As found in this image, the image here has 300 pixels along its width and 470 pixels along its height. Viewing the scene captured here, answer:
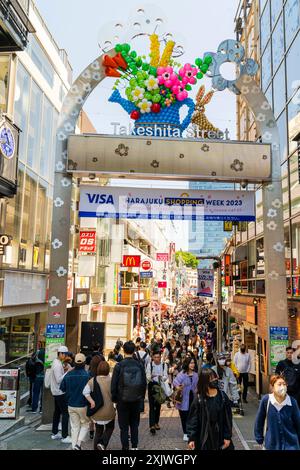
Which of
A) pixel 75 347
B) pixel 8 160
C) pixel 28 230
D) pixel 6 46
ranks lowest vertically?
pixel 75 347

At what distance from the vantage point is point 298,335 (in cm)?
1220

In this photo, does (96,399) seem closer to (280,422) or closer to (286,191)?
(280,422)

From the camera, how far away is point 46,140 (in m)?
18.7

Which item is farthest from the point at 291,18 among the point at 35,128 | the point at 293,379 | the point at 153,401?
the point at 153,401

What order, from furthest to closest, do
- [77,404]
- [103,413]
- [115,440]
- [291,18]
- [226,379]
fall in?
[291,18] < [226,379] < [115,440] < [77,404] < [103,413]

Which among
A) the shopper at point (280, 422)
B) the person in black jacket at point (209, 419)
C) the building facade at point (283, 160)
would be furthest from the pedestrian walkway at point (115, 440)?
the building facade at point (283, 160)

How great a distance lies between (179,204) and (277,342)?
13.7 ft

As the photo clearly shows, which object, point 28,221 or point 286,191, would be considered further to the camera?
point 28,221

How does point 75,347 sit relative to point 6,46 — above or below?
below

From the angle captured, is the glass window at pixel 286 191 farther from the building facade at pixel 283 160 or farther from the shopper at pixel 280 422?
the shopper at pixel 280 422

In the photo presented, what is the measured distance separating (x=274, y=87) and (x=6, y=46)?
32.7 ft

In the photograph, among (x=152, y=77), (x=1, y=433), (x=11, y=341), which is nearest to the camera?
(x=1, y=433)
